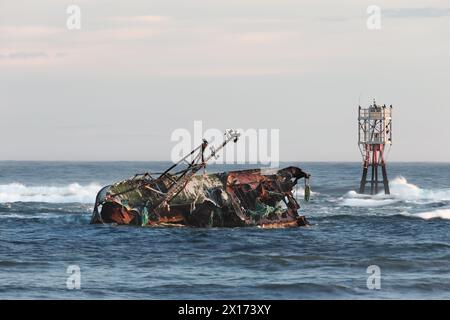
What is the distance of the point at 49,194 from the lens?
92.5 meters

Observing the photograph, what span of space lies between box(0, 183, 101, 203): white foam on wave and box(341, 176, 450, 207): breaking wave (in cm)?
2116

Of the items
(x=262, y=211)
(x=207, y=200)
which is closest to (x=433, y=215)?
(x=262, y=211)

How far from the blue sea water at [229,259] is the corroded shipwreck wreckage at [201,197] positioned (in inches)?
36.7

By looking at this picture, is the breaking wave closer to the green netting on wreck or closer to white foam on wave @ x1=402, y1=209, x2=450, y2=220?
white foam on wave @ x1=402, y1=209, x2=450, y2=220

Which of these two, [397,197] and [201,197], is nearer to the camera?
[201,197]

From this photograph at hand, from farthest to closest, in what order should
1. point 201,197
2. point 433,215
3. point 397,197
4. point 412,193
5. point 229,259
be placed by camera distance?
point 412,193 < point 397,197 < point 433,215 < point 201,197 < point 229,259

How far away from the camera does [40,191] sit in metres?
96.9

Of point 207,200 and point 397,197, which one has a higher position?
point 207,200

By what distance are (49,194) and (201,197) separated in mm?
47447

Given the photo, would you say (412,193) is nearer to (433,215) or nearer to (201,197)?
(433,215)

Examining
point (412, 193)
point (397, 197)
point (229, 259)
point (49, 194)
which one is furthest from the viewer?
point (49, 194)

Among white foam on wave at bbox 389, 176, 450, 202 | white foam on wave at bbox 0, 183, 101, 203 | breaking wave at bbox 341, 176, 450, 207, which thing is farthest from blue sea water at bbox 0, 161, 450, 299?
white foam on wave at bbox 0, 183, 101, 203

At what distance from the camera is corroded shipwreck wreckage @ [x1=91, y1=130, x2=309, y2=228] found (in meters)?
47.4
